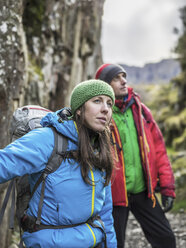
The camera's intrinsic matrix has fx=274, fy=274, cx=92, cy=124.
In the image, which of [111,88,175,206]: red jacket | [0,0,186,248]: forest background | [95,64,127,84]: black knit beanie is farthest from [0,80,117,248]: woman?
[0,0,186,248]: forest background

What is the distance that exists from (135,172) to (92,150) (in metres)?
1.61

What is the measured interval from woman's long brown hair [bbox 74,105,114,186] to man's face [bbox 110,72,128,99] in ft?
4.33

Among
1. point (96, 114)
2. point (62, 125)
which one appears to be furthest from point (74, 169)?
point (96, 114)

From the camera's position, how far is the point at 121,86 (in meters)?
4.21

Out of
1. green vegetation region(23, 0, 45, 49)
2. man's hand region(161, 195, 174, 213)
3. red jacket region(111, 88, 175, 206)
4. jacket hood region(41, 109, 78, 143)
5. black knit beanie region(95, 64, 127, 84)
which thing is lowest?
man's hand region(161, 195, 174, 213)

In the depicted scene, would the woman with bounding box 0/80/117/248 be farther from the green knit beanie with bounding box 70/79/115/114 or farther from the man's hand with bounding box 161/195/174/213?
the man's hand with bounding box 161/195/174/213

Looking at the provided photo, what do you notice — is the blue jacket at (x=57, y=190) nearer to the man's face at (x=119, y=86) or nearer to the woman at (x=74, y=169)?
the woman at (x=74, y=169)

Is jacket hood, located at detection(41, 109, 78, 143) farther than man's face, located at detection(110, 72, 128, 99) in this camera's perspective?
No

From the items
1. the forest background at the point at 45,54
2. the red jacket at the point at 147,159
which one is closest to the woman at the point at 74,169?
the red jacket at the point at 147,159

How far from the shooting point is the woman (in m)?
2.29

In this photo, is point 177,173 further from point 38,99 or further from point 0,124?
→ point 0,124

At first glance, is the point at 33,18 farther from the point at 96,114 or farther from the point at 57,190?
the point at 57,190

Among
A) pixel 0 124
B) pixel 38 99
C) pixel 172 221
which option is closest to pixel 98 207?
pixel 0 124

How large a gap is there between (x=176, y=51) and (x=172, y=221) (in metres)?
16.5
